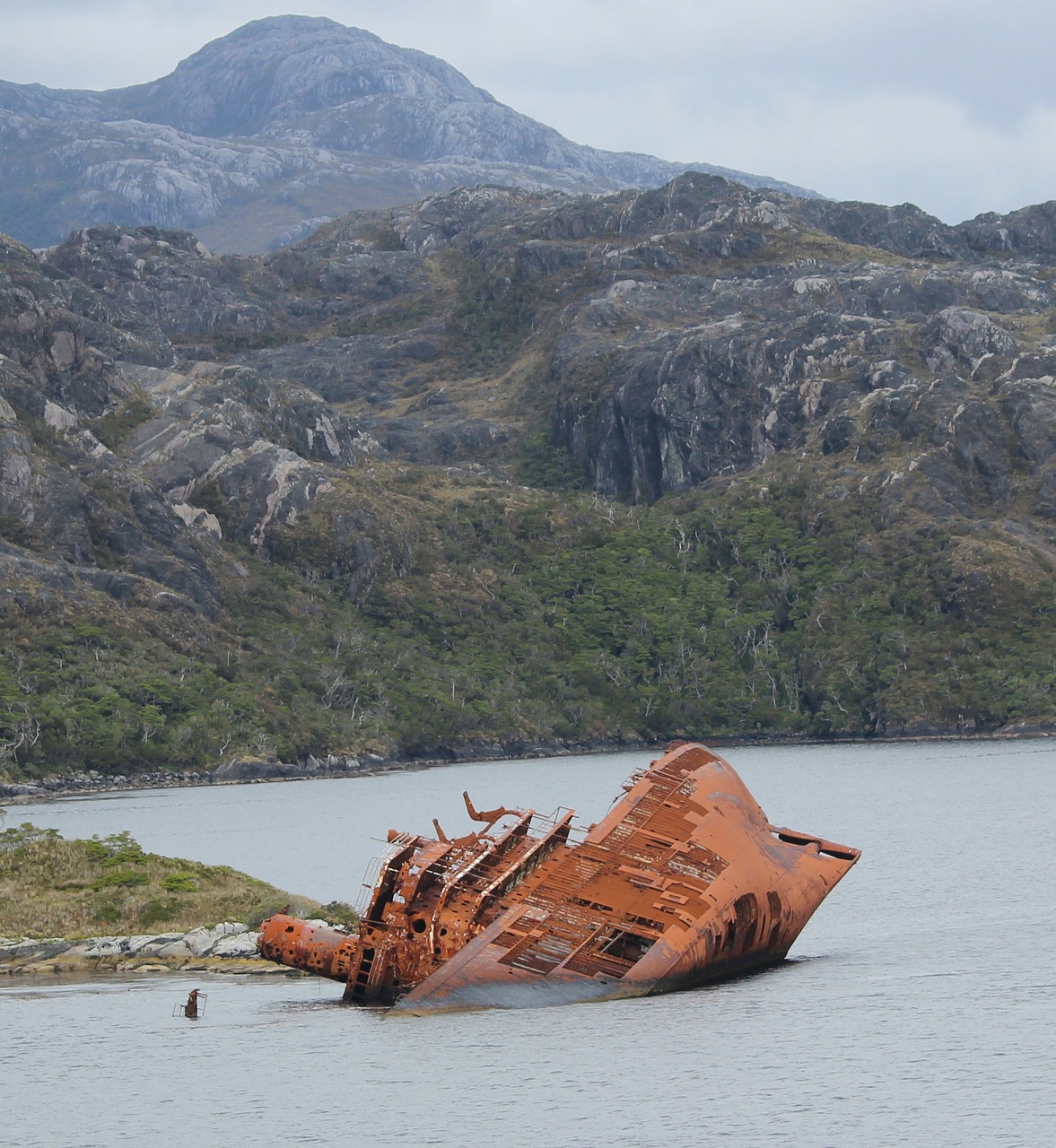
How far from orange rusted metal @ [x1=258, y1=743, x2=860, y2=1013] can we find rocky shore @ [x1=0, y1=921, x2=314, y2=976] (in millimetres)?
7587

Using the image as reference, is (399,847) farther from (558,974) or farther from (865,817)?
(865,817)

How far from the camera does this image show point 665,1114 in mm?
48469

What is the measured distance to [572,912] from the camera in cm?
5781

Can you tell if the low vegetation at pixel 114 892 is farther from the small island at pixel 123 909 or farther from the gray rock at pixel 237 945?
the gray rock at pixel 237 945

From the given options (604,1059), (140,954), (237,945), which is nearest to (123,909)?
(140,954)

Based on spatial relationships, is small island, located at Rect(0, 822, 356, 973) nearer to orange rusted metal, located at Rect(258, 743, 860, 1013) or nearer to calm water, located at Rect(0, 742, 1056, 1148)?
calm water, located at Rect(0, 742, 1056, 1148)

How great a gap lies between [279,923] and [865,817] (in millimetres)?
75967

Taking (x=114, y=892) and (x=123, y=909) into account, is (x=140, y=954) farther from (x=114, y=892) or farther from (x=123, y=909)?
(x=114, y=892)

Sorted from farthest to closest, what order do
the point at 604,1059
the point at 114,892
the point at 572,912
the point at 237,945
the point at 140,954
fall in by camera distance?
the point at 114,892
the point at 237,945
the point at 140,954
the point at 572,912
the point at 604,1059

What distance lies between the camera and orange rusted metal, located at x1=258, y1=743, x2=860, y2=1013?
187ft

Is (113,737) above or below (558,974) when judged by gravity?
below

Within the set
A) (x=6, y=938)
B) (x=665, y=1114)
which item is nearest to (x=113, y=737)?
(x=6, y=938)

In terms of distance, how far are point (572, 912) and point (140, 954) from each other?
62.9 feet

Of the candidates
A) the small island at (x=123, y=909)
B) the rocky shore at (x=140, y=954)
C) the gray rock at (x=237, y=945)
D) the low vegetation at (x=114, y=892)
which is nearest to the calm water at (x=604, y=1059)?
the rocky shore at (x=140, y=954)
